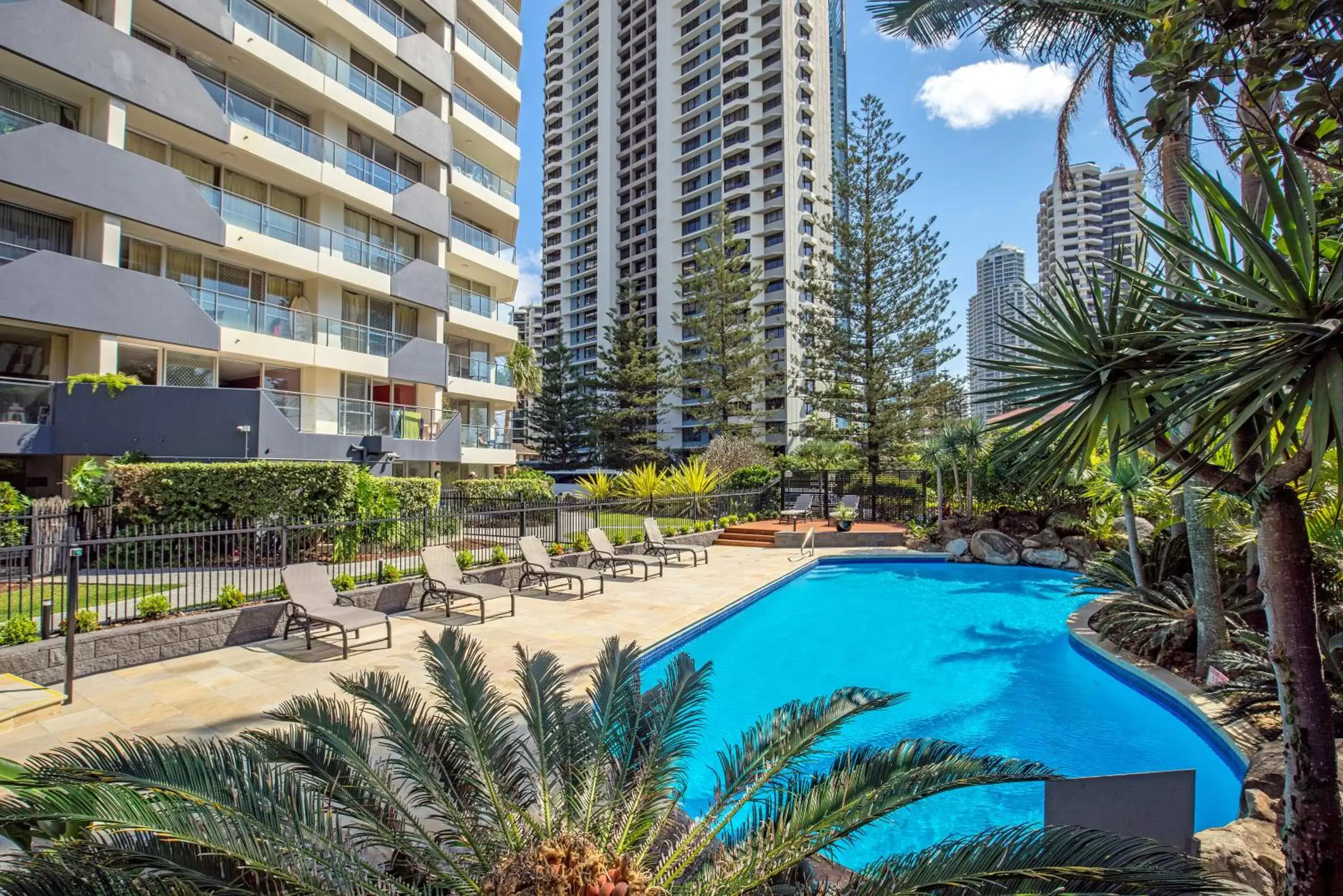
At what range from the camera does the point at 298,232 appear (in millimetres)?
17094

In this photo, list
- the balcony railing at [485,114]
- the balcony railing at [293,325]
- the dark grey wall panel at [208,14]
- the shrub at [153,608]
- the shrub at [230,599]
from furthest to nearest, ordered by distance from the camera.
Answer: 1. the balcony railing at [485,114]
2. the balcony railing at [293,325]
3. the dark grey wall panel at [208,14]
4. the shrub at [230,599]
5. the shrub at [153,608]

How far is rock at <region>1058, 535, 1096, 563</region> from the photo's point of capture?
Result: 1498 cm

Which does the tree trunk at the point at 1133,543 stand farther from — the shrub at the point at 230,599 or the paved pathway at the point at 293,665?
the shrub at the point at 230,599

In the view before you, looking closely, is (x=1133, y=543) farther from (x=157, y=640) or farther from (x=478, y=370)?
(x=478, y=370)

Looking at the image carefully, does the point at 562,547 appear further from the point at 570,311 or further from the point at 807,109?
the point at 570,311

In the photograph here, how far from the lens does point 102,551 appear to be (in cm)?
1065

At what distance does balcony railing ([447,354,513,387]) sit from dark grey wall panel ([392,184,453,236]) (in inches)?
173

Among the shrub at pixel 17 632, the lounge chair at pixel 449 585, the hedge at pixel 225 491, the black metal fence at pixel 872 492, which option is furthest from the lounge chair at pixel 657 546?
the shrub at pixel 17 632

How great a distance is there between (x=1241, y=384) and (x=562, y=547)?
469 inches

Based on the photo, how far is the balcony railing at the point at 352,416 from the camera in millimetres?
15039

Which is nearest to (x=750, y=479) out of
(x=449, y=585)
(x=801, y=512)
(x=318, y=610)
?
(x=801, y=512)

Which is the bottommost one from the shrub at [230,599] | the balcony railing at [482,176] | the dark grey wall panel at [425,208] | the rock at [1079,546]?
the rock at [1079,546]

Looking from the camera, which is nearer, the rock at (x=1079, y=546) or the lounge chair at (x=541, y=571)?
the lounge chair at (x=541, y=571)

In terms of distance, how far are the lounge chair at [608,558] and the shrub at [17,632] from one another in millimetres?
7857
